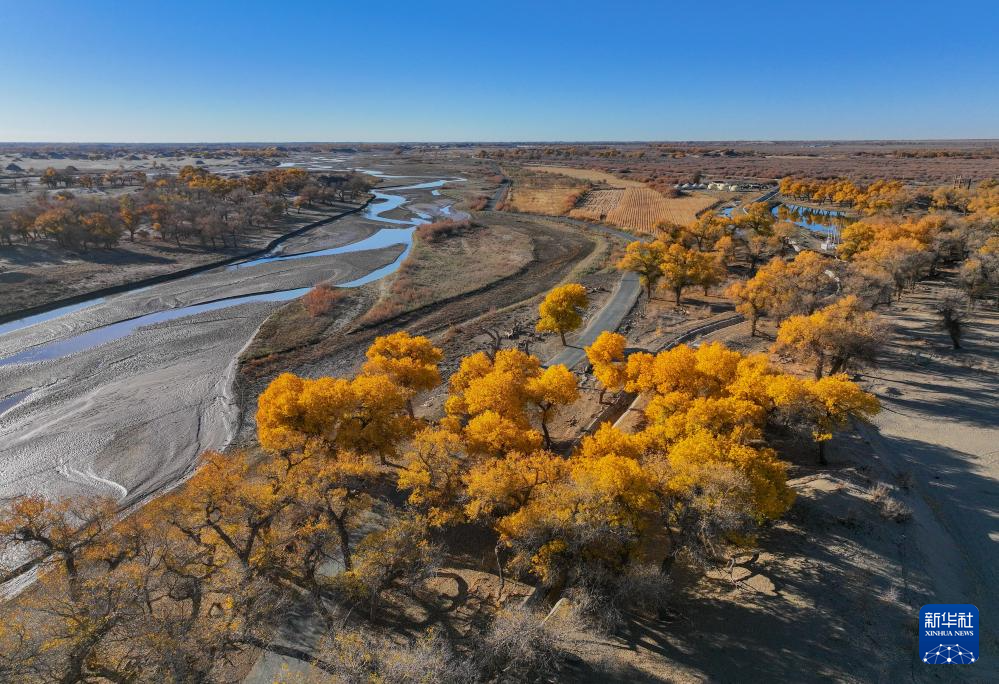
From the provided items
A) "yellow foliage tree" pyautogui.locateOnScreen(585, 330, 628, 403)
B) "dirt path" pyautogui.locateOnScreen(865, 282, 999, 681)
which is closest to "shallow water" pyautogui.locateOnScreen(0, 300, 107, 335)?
"yellow foliage tree" pyautogui.locateOnScreen(585, 330, 628, 403)

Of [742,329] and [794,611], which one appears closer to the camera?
[794,611]

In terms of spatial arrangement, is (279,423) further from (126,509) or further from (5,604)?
(5,604)

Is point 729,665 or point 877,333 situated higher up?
point 877,333

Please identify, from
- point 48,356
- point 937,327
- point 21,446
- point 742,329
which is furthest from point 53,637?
point 937,327

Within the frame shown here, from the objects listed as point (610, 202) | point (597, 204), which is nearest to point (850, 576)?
point (597, 204)

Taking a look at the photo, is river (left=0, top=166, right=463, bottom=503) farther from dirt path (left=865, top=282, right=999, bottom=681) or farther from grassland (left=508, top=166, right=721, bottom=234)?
grassland (left=508, top=166, right=721, bottom=234)

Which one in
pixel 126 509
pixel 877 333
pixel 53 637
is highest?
pixel 877 333

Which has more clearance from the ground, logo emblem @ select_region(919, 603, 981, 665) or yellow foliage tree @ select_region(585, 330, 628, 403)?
yellow foliage tree @ select_region(585, 330, 628, 403)

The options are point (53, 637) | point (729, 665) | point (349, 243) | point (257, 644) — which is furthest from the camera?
point (349, 243)

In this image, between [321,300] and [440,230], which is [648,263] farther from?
[440,230]
